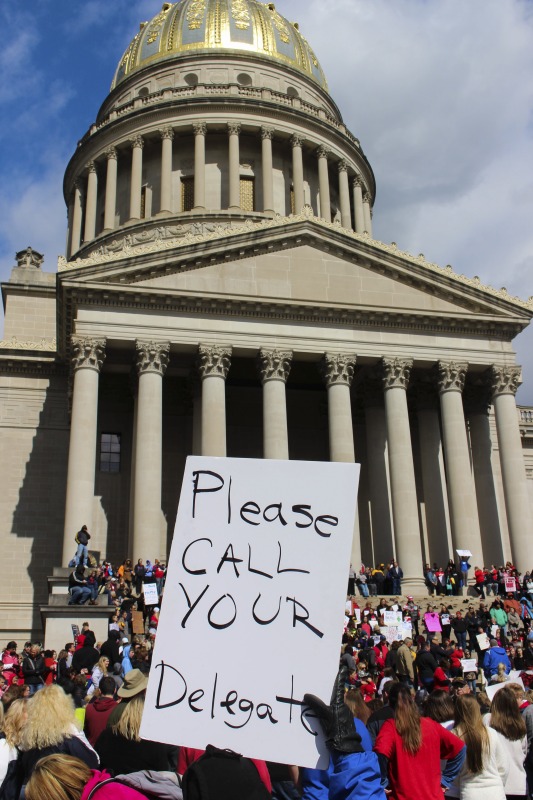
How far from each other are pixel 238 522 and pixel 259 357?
2948 centimetres

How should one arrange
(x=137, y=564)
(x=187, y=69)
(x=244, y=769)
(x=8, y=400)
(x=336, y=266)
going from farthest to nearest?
(x=187, y=69)
(x=8, y=400)
(x=336, y=266)
(x=137, y=564)
(x=244, y=769)

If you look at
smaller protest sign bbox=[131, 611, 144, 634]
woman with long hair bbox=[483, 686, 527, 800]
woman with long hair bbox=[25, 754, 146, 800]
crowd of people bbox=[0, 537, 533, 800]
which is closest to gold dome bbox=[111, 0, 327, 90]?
smaller protest sign bbox=[131, 611, 144, 634]

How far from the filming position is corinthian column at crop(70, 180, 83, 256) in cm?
5752

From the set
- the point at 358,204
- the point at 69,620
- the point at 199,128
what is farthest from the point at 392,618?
the point at 358,204

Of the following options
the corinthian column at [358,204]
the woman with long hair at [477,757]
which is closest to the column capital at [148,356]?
the corinthian column at [358,204]

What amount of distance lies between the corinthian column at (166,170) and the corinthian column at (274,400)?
2073cm

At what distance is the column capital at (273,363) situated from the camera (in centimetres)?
3534

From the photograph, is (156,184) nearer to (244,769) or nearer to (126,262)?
(126,262)

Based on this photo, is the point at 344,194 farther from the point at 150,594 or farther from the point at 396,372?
the point at 150,594

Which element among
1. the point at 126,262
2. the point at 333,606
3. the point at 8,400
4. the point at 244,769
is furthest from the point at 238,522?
the point at 8,400

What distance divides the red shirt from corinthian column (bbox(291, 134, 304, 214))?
4914 cm

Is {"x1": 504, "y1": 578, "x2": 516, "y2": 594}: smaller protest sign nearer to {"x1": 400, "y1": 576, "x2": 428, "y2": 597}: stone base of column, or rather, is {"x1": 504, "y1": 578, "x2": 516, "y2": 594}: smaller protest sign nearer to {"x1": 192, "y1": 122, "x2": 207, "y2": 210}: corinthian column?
{"x1": 400, "y1": 576, "x2": 428, "y2": 597}: stone base of column

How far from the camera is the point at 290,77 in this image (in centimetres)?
6156

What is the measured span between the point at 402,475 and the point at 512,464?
484 cm
